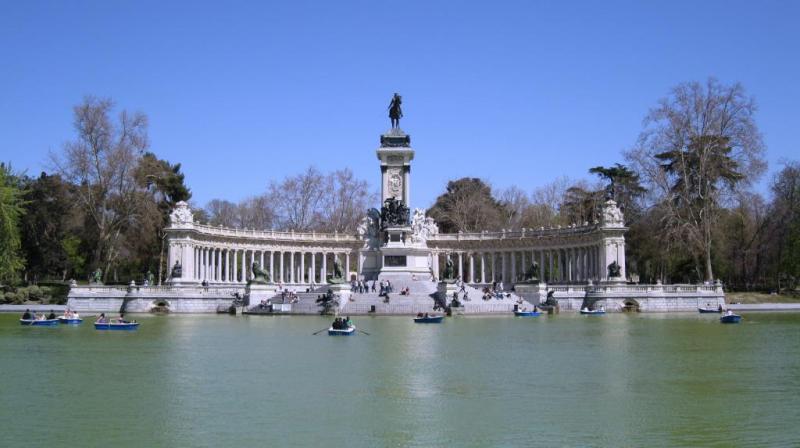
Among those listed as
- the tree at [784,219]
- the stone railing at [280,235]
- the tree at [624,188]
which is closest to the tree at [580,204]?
the tree at [624,188]

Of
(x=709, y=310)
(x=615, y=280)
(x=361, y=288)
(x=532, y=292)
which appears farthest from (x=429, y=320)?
(x=709, y=310)

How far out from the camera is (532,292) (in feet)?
203

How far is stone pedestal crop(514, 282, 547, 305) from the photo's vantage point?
2414 inches

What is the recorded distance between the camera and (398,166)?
74.0 meters

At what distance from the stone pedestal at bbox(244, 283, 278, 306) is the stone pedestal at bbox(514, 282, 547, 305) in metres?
17.8

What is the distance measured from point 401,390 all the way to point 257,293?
1564 inches

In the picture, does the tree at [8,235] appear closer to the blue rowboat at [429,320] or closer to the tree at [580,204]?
the blue rowboat at [429,320]

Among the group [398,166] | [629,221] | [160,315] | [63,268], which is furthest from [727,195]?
[63,268]

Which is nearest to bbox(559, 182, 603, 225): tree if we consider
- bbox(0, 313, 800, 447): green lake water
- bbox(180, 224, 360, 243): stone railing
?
bbox(180, 224, 360, 243): stone railing

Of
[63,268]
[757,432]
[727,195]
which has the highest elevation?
[727,195]

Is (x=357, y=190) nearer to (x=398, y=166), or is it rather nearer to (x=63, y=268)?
(x=398, y=166)

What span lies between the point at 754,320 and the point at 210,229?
4623cm

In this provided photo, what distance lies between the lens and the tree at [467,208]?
9875 centimetres

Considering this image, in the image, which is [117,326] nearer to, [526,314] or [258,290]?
[258,290]
